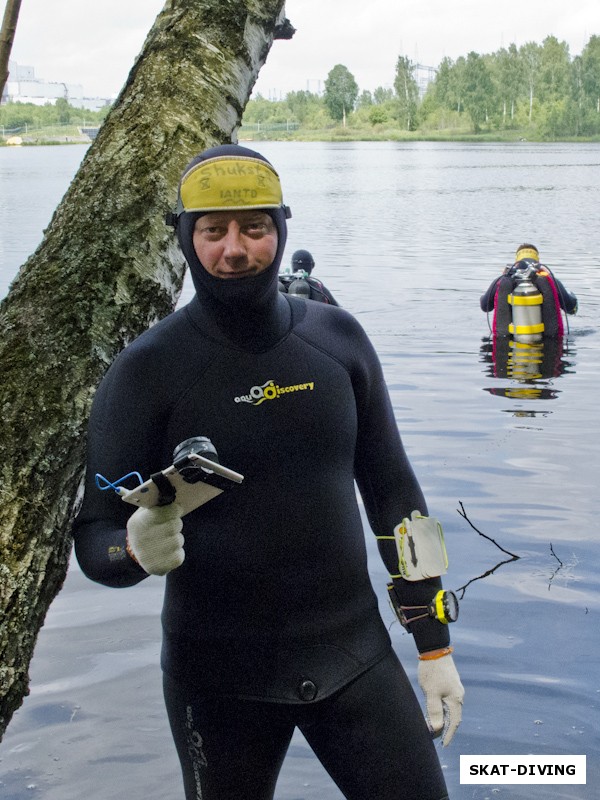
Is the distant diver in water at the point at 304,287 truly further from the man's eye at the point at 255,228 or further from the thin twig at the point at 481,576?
the man's eye at the point at 255,228

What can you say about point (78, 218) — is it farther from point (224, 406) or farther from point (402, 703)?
point (402, 703)

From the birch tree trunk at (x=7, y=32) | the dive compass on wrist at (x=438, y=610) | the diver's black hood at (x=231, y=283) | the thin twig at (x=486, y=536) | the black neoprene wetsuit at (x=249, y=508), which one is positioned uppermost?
the birch tree trunk at (x=7, y=32)

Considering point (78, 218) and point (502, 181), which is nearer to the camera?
point (78, 218)

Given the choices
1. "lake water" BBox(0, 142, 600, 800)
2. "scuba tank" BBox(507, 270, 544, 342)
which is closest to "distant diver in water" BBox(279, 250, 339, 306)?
"lake water" BBox(0, 142, 600, 800)

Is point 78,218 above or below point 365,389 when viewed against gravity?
above

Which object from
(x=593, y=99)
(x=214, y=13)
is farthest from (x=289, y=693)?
(x=593, y=99)

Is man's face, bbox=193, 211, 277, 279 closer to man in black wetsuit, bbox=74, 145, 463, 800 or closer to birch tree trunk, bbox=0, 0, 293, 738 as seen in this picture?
man in black wetsuit, bbox=74, 145, 463, 800

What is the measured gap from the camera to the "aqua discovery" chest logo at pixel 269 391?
297 centimetres

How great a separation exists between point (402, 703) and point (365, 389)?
845mm

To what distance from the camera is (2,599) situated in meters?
2.90

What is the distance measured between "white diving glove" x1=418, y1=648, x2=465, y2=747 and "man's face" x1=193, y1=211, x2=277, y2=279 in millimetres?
1167

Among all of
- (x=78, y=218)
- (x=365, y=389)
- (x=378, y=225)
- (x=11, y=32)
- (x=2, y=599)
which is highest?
(x=11, y=32)

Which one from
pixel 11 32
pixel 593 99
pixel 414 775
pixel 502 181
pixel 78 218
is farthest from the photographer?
pixel 593 99

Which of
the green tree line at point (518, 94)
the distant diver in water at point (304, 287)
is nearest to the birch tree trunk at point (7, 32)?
the distant diver in water at point (304, 287)
